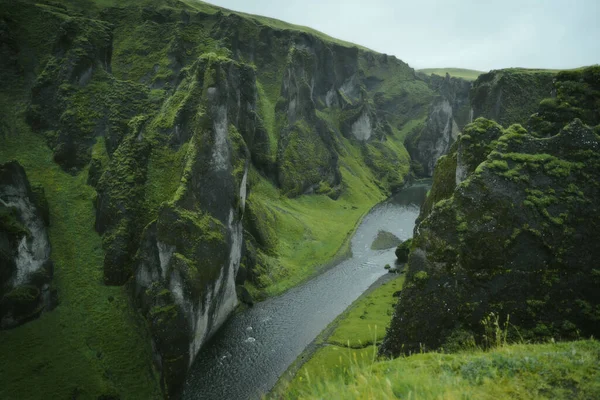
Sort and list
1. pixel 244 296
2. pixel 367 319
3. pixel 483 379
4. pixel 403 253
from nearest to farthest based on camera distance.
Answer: pixel 483 379 → pixel 367 319 → pixel 244 296 → pixel 403 253

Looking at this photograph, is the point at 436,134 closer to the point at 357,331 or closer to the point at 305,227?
the point at 305,227

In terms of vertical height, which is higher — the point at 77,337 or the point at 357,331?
the point at 357,331

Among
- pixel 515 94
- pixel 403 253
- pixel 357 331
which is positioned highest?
pixel 515 94

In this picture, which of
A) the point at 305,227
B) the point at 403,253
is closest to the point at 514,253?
the point at 403,253

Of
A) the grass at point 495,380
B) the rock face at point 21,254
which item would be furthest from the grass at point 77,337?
the grass at point 495,380

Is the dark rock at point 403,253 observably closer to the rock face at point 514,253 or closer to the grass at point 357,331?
the grass at point 357,331

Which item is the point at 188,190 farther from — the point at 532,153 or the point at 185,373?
the point at 532,153
